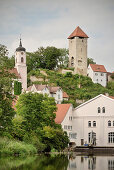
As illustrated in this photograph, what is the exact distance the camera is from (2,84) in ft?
132

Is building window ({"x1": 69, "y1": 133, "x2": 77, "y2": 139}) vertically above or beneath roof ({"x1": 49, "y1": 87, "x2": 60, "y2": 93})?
beneath

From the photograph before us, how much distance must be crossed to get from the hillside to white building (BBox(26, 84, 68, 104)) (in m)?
4.57

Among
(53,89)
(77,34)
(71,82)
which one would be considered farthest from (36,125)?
(77,34)

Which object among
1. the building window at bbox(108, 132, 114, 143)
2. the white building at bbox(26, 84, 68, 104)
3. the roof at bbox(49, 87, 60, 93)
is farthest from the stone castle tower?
the building window at bbox(108, 132, 114, 143)

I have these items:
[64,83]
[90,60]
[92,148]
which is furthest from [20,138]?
[90,60]

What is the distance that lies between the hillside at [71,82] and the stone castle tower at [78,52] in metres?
4.37

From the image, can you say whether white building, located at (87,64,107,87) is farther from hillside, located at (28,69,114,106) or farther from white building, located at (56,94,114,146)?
white building, located at (56,94,114,146)

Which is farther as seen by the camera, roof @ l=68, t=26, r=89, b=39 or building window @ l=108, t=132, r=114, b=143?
roof @ l=68, t=26, r=89, b=39

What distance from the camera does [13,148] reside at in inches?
1800

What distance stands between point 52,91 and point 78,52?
24.1 metres

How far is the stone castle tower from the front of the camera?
377 ft

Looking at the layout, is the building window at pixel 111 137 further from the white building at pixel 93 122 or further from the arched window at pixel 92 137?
the arched window at pixel 92 137

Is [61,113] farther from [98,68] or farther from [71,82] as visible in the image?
[98,68]

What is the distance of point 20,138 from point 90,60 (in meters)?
81.9
